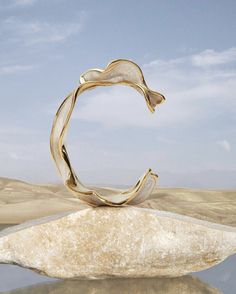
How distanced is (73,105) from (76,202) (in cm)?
941

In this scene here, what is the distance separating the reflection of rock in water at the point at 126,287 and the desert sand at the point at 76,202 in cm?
714

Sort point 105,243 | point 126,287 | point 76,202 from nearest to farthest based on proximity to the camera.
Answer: point 126,287 < point 105,243 < point 76,202

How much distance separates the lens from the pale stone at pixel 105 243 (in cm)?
589

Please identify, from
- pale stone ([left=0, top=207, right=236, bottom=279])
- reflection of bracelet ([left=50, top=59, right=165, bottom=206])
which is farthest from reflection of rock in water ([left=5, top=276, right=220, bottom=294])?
reflection of bracelet ([left=50, top=59, right=165, bottom=206])

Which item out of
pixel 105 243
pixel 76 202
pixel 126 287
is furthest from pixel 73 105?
pixel 76 202

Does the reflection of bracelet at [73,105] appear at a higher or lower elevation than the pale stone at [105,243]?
higher

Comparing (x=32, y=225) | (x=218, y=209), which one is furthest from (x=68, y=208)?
(x=32, y=225)

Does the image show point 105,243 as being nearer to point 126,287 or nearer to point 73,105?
point 126,287

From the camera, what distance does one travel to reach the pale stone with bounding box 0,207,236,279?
5887mm

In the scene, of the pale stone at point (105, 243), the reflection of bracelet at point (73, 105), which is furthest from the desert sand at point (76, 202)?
the reflection of bracelet at point (73, 105)

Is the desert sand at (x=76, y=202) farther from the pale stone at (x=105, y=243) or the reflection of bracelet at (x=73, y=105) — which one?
the reflection of bracelet at (x=73, y=105)

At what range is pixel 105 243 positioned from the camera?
586 cm

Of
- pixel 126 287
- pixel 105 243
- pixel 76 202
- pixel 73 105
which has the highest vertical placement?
pixel 76 202

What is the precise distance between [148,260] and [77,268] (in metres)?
0.89
